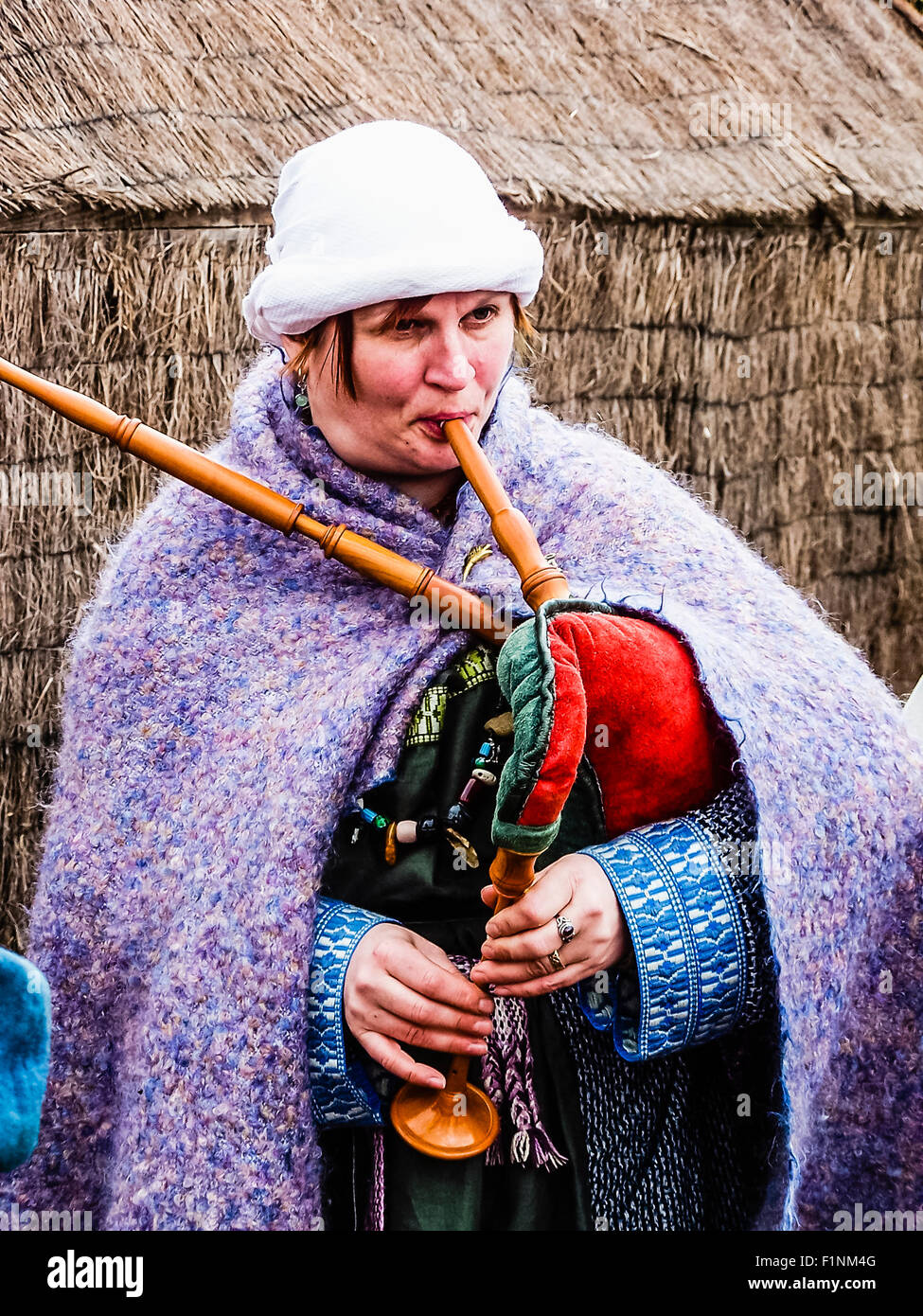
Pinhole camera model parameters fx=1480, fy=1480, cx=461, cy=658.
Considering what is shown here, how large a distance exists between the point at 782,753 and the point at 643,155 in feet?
4.07

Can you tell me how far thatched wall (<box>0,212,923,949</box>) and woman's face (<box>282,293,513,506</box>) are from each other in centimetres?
79

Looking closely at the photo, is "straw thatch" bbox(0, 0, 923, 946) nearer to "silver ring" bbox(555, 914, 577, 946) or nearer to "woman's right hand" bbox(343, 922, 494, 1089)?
"woman's right hand" bbox(343, 922, 494, 1089)

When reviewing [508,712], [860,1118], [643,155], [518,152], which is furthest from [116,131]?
[860,1118]

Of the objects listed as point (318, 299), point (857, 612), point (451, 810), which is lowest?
point (451, 810)

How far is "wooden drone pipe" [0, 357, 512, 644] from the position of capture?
1.51 metres

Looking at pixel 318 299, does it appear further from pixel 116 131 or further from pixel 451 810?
pixel 116 131

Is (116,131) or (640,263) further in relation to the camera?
(640,263)

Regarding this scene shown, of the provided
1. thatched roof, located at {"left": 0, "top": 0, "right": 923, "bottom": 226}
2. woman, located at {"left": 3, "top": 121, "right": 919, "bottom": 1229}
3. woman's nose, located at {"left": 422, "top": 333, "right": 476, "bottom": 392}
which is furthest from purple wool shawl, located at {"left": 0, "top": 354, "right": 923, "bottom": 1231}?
thatched roof, located at {"left": 0, "top": 0, "right": 923, "bottom": 226}

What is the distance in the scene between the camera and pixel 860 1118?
1.61 meters

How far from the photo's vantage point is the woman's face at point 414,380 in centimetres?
148

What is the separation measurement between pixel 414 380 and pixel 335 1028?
65 cm

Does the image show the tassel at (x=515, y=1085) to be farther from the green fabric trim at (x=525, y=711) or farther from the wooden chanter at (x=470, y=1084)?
the green fabric trim at (x=525, y=711)

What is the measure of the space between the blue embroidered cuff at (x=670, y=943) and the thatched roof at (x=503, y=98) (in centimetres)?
122

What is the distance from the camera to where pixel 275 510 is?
1538 millimetres
